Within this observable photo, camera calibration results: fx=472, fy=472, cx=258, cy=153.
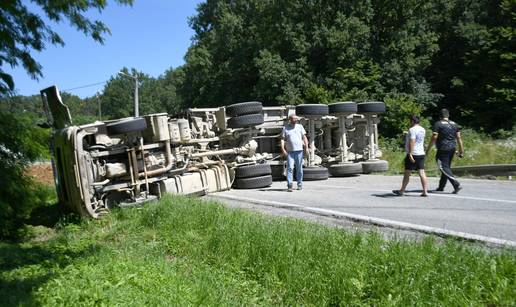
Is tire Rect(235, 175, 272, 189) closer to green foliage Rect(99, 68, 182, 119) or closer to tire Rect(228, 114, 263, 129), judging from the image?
tire Rect(228, 114, 263, 129)

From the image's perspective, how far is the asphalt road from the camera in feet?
19.1

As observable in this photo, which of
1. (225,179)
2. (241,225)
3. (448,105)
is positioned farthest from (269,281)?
(448,105)

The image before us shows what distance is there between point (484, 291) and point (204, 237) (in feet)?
10.6

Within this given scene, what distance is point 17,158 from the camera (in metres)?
6.61

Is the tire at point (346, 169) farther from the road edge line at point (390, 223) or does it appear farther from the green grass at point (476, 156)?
the road edge line at point (390, 223)

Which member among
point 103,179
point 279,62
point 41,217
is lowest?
point 41,217

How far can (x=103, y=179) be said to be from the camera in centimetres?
802

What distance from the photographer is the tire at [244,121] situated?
10.2 metres

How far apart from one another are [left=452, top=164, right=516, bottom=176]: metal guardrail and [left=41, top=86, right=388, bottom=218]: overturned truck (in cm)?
205

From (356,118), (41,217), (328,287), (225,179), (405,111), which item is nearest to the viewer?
(328,287)

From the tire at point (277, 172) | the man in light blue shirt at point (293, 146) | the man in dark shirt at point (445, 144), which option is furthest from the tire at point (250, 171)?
the man in dark shirt at point (445, 144)

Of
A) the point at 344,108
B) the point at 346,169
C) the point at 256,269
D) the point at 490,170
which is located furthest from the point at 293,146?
the point at 490,170

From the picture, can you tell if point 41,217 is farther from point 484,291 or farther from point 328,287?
point 484,291

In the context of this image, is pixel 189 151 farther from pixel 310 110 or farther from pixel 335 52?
pixel 335 52
